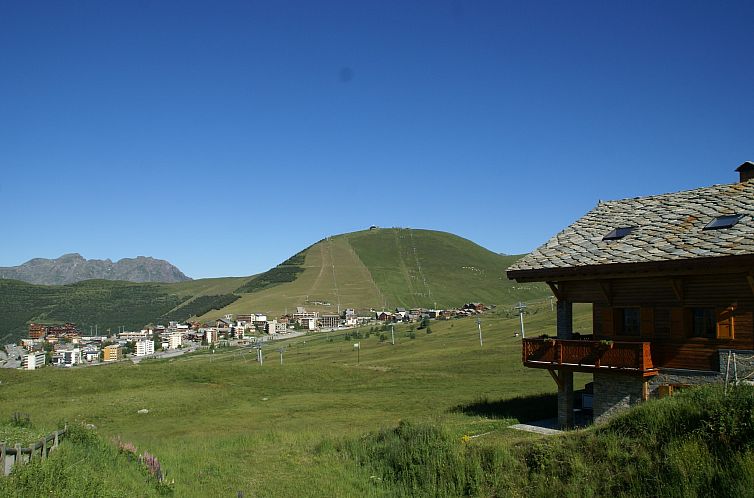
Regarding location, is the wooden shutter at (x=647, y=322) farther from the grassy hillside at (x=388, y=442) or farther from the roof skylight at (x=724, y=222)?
the grassy hillside at (x=388, y=442)

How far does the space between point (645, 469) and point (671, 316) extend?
9892mm

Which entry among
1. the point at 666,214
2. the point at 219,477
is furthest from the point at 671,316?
the point at 219,477

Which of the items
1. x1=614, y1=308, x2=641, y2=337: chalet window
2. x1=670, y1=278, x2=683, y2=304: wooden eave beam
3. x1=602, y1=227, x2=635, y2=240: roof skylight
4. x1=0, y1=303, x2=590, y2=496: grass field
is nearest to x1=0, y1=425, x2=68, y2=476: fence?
x1=0, y1=303, x2=590, y2=496: grass field

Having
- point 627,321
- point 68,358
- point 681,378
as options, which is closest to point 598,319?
point 627,321

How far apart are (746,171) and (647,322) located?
8648 millimetres

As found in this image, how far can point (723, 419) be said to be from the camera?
1305cm

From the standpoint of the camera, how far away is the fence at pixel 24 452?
40.3 feet

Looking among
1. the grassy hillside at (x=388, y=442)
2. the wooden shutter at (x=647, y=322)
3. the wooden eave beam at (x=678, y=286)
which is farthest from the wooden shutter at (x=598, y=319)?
the grassy hillside at (x=388, y=442)

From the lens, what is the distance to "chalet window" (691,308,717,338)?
20.7 meters

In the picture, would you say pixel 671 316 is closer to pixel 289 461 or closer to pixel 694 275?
pixel 694 275

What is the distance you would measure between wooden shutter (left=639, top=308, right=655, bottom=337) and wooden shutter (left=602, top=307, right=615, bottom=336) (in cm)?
115

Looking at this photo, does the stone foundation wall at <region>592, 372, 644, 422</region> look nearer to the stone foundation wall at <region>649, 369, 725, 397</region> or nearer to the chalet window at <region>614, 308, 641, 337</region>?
the stone foundation wall at <region>649, 369, 725, 397</region>

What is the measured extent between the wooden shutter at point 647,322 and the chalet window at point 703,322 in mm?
1310

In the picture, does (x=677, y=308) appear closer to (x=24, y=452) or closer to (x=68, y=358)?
(x=24, y=452)
